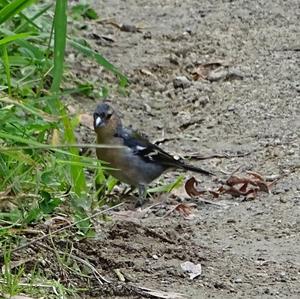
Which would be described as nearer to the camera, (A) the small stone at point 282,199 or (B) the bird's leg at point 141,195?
(A) the small stone at point 282,199

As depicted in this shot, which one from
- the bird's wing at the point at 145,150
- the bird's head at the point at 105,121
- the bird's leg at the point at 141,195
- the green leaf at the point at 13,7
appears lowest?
the bird's leg at the point at 141,195

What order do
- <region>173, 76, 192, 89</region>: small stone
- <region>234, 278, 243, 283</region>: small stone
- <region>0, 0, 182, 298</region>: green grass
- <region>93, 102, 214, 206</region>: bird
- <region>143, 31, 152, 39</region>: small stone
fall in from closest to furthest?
1. <region>0, 0, 182, 298</region>: green grass
2. <region>234, 278, 243, 283</region>: small stone
3. <region>93, 102, 214, 206</region>: bird
4. <region>173, 76, 192, 89</region>: small stone
5. <region>143, 31, 152, 39</region>: small stone

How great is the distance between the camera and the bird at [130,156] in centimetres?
688

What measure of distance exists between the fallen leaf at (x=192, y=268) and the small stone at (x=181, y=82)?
399 cm

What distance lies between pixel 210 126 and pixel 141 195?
4.69 ft

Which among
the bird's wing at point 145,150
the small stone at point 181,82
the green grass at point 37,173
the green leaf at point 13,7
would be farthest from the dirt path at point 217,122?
the green leaf at point 13,7

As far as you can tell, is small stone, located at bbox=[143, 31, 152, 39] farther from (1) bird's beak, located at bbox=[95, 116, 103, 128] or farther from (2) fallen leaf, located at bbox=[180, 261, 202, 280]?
(2) fallen leaf, located at bbox=[180, 261, 202, 280]

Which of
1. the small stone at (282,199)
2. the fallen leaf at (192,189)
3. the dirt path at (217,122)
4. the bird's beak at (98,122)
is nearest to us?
the dirt path at (217,122)

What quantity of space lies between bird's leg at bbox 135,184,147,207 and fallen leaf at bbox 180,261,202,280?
152cm

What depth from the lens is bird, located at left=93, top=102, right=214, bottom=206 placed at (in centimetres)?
688

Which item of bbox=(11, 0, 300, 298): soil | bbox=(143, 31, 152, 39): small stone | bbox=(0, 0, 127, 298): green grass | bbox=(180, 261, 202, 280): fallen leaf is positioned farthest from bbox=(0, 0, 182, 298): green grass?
bbox=(143, 31, 152, 39): small stone

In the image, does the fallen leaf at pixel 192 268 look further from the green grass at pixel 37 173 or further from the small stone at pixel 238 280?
the green grass at pixel 37 173

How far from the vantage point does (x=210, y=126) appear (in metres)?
8.04

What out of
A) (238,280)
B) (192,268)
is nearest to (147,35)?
(192,268)
